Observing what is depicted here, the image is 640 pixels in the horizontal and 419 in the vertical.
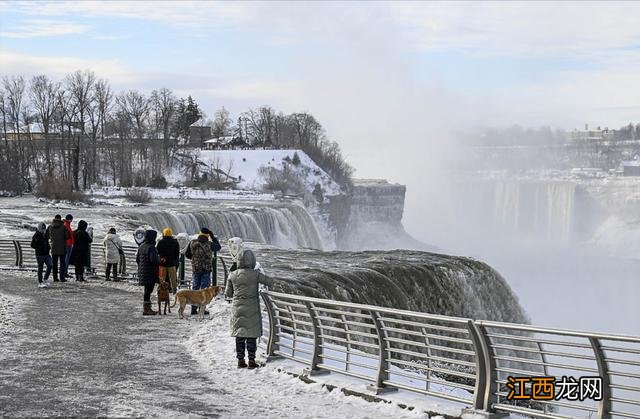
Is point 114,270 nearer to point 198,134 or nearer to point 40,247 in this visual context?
point 40,247

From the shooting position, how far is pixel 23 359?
1544cm

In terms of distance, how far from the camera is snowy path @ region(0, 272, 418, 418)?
1202cm

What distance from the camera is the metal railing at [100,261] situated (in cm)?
2509

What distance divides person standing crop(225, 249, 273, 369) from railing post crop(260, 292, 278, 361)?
2.00 ft

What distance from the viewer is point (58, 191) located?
76.2 m

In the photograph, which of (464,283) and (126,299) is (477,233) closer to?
(464,283)

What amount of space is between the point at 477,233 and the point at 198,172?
68136 mm

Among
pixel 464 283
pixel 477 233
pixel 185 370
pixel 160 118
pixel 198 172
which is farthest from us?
pixel 477 233

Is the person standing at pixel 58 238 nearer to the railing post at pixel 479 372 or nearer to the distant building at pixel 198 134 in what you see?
the railing post at pixel 479 372

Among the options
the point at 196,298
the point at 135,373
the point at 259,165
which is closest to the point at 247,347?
the point at 135,373

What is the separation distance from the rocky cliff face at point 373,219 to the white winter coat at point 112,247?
307ft

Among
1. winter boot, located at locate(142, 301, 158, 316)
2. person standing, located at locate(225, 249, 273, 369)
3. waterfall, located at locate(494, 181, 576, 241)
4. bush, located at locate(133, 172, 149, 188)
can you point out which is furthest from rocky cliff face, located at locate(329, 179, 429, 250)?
person standing, located at locate(225, 249, 273, 369)

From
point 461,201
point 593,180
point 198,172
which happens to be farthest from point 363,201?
point 593,180

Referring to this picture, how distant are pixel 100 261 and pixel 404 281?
11328 mm
